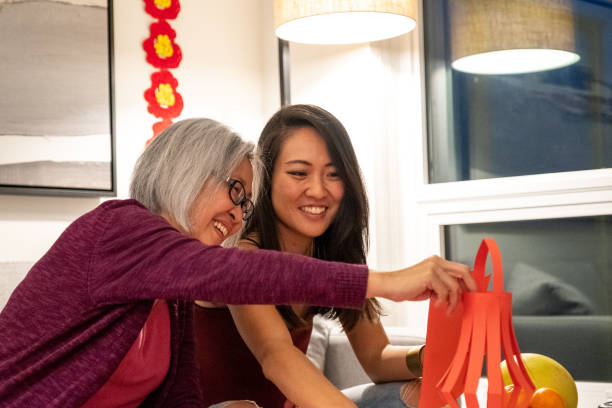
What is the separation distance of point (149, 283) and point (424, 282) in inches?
16.0

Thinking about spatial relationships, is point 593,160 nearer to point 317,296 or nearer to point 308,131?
point 308,131

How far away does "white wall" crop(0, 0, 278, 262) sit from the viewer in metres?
2.88

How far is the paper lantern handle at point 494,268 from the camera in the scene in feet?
4.10

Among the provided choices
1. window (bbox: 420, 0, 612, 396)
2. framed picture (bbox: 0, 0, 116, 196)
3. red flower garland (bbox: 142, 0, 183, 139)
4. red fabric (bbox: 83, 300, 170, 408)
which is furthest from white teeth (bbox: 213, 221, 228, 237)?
red flower garland (bbox: 142, 0, 183, 139)

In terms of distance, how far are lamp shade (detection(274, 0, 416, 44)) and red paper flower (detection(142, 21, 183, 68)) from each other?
713 millimetres

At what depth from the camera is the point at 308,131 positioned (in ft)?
6.27

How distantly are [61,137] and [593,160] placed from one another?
1.88 m

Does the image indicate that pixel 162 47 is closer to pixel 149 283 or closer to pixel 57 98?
pixel 57 98

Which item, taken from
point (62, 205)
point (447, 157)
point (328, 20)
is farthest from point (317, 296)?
point (447, 157)

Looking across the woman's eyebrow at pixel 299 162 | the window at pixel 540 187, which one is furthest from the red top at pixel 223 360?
the window at pixel 540 187

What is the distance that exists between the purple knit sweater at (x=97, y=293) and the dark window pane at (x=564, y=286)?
193cm

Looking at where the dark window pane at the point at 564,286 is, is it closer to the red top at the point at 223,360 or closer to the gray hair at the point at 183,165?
the red top at the point at 223,360

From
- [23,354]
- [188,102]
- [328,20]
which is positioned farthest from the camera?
[188,102]

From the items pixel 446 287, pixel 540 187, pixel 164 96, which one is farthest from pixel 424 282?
pixel 164 96
